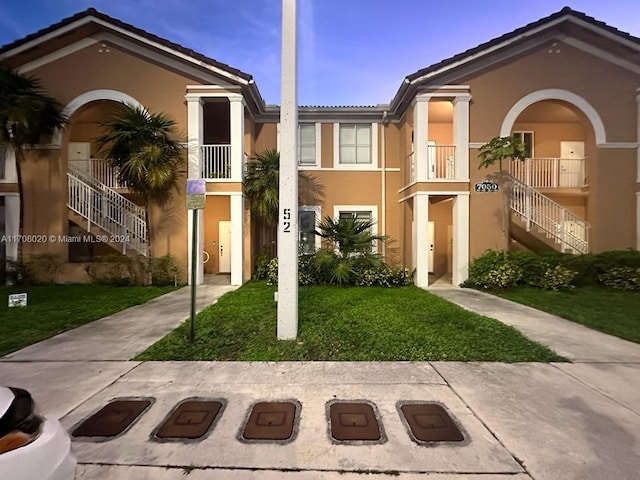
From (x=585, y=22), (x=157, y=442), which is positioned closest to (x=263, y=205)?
(x=157, y=442)

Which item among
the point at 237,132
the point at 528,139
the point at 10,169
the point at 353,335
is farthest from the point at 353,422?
the point at 528,139

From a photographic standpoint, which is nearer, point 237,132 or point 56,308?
point 56,308

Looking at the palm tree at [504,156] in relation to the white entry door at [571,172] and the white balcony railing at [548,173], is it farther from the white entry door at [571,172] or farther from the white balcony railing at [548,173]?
the white entry door at [571,172]

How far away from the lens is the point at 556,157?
13.3m

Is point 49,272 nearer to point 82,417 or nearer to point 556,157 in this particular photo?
point 82,417

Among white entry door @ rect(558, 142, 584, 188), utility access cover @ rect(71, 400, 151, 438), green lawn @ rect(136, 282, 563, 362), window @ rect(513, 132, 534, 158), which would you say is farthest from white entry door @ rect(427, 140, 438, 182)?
utility access cover @ rect(71, 400, 151, 438)

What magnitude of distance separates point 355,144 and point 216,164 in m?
5.34

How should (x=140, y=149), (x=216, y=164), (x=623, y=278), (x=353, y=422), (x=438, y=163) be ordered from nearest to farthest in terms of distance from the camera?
(x=353, y=422), (x=623, y=278), (x=140, y=149), (x=216, y=164), (x=438, y=163)

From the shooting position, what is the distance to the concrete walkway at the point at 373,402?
264 centimetres

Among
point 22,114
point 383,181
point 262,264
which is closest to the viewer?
point 22,114

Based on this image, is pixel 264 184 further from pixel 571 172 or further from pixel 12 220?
pixel 571 172

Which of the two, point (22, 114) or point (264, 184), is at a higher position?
point (22, 114)

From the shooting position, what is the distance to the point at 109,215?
11.4 m

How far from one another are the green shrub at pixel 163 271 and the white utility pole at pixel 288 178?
7.10 meters
